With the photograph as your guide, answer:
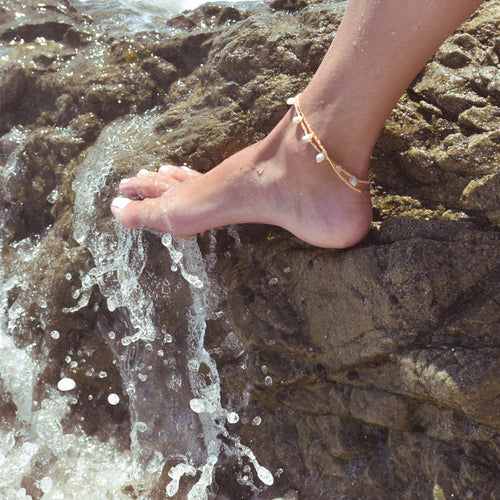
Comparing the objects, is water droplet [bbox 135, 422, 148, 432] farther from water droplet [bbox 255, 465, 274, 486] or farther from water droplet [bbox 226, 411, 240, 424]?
water droplet [bbox 255, 465, 274, 486]

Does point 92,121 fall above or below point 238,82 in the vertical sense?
below

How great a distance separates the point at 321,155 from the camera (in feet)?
5.16

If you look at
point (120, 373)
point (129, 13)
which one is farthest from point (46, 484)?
point (129, 13)

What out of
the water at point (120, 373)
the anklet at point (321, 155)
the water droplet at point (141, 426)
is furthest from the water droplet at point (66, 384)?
the anklet at point (321, 155)

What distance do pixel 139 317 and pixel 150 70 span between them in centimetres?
111

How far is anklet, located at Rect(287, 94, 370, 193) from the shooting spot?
5.19 ft

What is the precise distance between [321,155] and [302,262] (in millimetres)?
370

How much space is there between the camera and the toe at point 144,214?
1942 millimetres

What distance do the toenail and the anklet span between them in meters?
0.71

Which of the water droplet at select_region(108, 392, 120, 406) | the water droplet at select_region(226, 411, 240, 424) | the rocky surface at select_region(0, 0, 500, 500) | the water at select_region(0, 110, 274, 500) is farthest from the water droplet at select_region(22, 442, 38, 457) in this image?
the water droplet at select_region(226, 411, 240, 424)

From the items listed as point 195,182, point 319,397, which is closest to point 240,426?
point 319,397

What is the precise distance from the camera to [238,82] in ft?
6.93

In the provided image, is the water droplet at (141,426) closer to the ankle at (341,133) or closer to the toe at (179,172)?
the toe at (179,172)

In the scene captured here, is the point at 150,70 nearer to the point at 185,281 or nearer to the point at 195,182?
the point at 195,182
